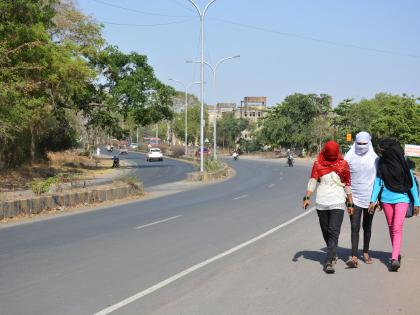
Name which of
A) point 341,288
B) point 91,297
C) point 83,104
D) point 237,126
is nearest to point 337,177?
point 341,288

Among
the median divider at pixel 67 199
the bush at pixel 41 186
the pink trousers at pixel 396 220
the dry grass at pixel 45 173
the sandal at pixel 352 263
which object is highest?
the pink trousers at pixel 396 220

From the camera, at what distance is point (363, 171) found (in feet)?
27.0

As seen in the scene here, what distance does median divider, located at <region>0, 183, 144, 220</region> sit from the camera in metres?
16.8

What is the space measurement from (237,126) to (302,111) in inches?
1133

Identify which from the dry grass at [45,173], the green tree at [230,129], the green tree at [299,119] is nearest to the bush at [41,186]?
the dry grass at [45,173]

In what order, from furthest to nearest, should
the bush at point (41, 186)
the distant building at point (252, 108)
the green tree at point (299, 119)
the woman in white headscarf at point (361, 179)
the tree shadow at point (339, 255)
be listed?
the distant building at point (252, 108), the green tree at point (299, 119), the bush at point (41, 186), the tree shadow at point (339, 255), the woman in white headscarf at point (361, 179)

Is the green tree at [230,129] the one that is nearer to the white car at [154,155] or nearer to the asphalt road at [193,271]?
the white car at [154,155]

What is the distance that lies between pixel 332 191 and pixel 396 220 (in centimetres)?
94

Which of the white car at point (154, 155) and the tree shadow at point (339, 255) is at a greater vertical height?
the tree shadow at point (339, 255)

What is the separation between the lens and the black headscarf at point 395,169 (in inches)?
312

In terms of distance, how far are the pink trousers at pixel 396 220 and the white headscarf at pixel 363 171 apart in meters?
0.31

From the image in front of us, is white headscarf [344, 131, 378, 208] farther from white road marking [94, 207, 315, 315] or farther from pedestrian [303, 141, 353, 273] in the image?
white road marking [94, 207, 315, 315]

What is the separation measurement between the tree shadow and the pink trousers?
1.99 ft

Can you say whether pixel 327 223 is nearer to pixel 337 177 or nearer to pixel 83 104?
pixel 337 177
